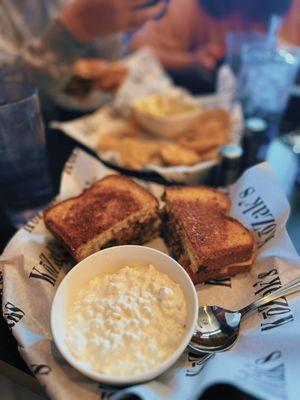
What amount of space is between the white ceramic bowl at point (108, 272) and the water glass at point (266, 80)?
1.20m

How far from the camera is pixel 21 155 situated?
1284mm

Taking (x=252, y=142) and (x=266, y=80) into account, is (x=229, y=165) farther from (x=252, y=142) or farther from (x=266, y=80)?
(x=266, y=80)

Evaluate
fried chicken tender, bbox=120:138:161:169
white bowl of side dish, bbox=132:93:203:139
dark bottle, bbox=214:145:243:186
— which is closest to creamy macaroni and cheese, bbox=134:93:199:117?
white bowl of side dish, bbox=132:93:203:139

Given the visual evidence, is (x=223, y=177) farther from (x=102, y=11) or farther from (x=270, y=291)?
(x=102, y=11)

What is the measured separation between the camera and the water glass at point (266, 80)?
1787 mm

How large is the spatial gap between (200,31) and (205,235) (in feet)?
7.07

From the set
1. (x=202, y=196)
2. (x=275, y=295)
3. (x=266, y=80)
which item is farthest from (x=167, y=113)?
(x=275, y=295)

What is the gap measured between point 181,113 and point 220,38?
3.81ft

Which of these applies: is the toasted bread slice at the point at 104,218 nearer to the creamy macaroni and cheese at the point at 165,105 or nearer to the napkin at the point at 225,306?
the napkin at the point at 225,306

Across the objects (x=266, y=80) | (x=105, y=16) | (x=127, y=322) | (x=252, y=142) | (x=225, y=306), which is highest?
(x=105, y=16)

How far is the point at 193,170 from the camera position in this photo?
4.97ft

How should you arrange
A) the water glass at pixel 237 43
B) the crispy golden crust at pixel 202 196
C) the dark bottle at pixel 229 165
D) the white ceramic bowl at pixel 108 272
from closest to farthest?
the white ceramic bowl at pixel 108 272
the crispy golden crust at pixel 202 196
the dark bottle at pixel 229 165
the water glass at pixel 237 43

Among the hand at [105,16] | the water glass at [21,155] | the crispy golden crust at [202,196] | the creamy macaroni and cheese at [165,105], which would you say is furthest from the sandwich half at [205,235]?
the hand at [105,16]

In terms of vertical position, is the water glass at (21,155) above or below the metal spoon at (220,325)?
above
